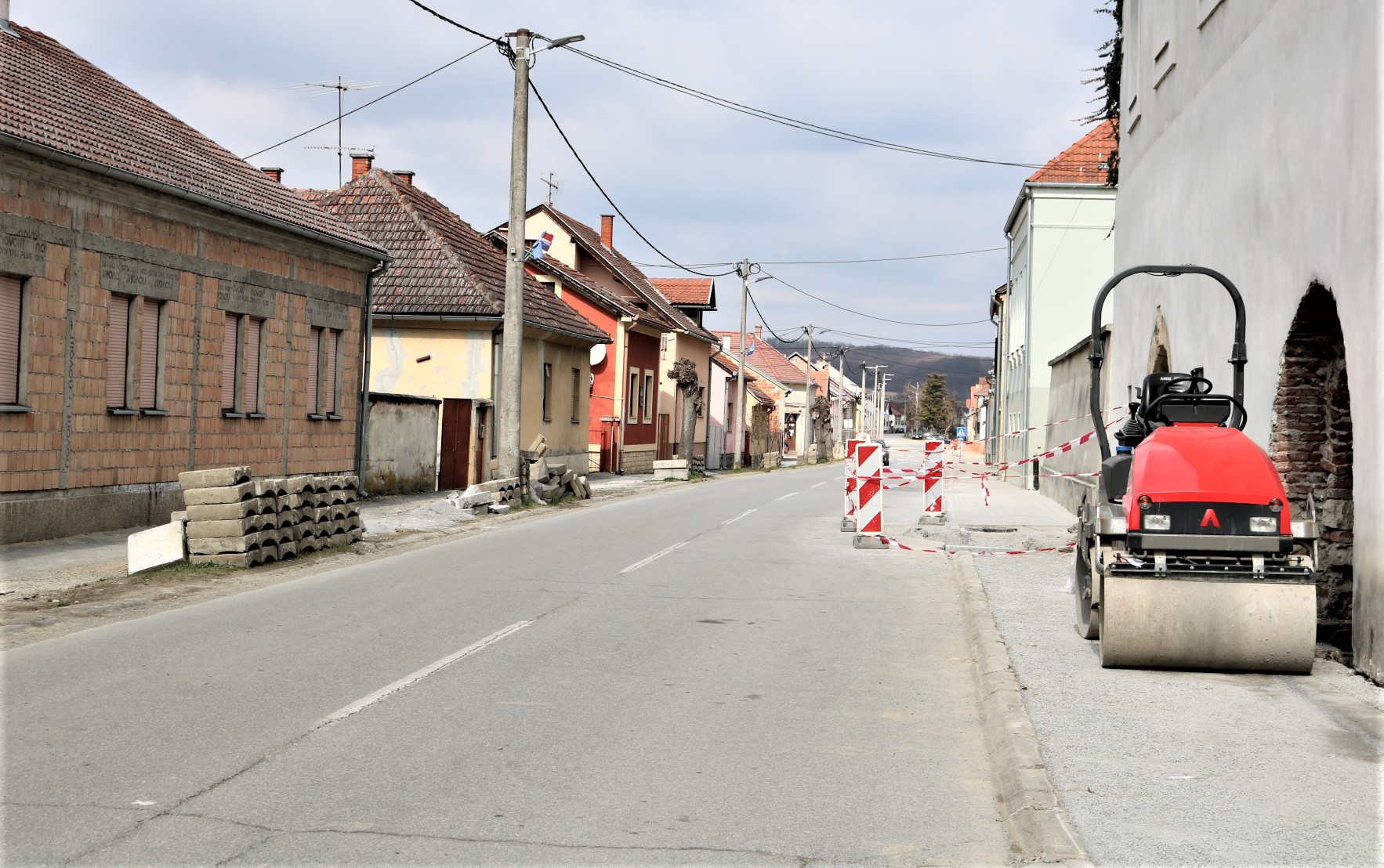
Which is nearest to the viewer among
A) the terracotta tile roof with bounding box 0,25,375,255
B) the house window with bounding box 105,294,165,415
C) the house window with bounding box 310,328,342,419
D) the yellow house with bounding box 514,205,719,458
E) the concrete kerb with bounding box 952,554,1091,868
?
the concrete kerb with bounding box 952,554,1091,868

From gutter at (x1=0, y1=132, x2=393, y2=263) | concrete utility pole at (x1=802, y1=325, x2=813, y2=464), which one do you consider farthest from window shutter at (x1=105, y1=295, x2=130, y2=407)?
concrete utility pole at (x1=802, y1=325, x2=813, y2=464)

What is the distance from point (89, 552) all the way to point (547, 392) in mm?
20557

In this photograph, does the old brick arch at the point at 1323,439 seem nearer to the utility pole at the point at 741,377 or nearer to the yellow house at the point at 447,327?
the yellow house at the point at 447,327

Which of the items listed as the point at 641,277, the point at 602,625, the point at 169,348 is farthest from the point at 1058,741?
the point at 641,277

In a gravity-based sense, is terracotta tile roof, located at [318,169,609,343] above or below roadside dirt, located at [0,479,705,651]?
above

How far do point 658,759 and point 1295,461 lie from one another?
650cm

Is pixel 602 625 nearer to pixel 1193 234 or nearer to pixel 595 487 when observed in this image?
pixel 1193 234

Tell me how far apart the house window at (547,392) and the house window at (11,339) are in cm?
1951

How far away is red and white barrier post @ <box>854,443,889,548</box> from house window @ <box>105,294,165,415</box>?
32.6ft

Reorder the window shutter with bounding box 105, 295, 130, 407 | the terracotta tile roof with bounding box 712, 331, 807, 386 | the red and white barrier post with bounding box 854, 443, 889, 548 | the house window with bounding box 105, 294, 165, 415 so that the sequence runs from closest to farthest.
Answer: the window shutter with bounding box 105, 295, 130, 407 < the house window with bounding box 105, 294, 165, 415 < the red and white barrier post with bounding box 854, 443, 889, 548 < the terracotta tile roof with bounding box 712, 331, 807, 386

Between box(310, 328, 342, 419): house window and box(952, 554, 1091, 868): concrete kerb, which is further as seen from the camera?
box(310, 328, 342, 419): house window

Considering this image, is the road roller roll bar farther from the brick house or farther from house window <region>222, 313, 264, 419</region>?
house window <region>222, 313, 264, 419</region>

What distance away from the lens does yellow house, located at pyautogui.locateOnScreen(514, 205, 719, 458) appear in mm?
48188

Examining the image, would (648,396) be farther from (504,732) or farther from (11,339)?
(504,732)
